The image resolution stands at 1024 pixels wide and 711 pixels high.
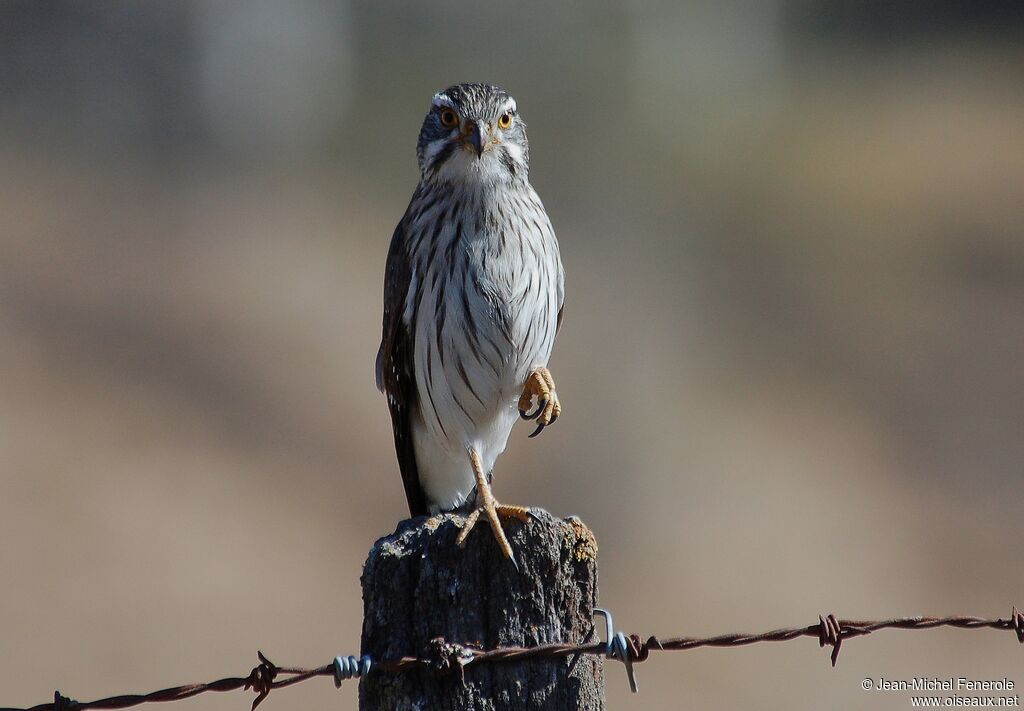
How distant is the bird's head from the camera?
17.9 ft

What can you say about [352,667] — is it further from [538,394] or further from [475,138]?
[475,138]

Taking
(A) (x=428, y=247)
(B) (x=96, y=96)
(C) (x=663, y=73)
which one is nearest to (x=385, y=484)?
(A) (x=428, y=247)

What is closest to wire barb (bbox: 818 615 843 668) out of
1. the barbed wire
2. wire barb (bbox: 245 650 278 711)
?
the barbed wire

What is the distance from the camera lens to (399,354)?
18.7 ft

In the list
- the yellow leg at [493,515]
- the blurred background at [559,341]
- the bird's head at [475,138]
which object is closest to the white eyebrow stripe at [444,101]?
the bird's head at [475,138]

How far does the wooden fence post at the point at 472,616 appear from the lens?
3402 mm

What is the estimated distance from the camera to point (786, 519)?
14570 mm

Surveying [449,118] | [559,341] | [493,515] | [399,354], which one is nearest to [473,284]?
[399,354]

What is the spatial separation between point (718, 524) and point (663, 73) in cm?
2118

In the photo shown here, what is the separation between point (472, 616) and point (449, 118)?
8.80 feet

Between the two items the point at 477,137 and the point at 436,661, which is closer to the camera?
the point at 436,661

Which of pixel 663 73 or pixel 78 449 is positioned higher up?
pixel 663 73

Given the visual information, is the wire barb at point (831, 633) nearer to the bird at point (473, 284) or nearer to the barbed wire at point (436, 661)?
the barbed wire at point (436, 661)

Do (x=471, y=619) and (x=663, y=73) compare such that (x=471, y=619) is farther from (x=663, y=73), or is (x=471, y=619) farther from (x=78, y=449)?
(x=663, y=73)
